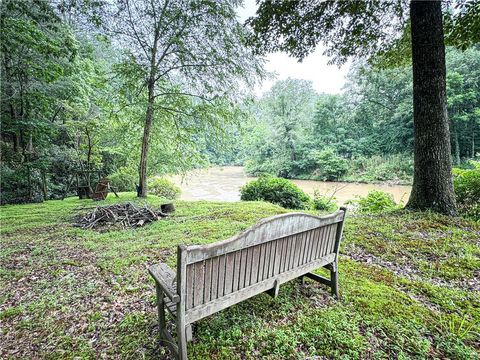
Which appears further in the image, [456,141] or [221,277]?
[456,141]

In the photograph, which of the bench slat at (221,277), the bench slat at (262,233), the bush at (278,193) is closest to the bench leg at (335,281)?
the bench slat at (262,233)

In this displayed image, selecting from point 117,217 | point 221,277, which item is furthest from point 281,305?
point 117,217

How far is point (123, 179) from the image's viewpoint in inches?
532

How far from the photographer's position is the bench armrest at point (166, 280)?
5.16 ft

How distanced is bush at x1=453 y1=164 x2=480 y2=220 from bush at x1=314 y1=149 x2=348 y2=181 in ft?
54.6

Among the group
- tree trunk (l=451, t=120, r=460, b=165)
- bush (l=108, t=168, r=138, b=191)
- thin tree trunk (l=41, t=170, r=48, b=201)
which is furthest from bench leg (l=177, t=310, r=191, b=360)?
tree trunk (l=451, t=120, r=460, b=165)

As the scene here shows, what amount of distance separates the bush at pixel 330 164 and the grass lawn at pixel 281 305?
1853 cm

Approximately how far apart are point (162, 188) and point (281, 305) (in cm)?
1271

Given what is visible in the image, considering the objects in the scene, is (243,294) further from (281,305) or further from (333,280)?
(333,280)

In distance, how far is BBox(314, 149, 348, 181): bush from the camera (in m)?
21.9

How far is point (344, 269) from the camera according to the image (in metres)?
3.04

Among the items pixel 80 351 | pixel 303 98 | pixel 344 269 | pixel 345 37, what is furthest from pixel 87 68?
pixel 303 98

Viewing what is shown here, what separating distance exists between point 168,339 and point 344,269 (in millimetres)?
2298

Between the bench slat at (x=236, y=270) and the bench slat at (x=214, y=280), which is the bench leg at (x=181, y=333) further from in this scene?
the bench slat at (x=236, y=270)
